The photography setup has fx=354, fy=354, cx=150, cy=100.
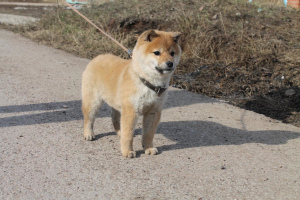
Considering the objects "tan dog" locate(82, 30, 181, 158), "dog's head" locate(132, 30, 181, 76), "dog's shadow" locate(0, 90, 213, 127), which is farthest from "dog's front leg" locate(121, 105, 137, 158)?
"dog's shadow" locate(0, 90, 213, 127)

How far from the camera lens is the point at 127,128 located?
13.4 feet

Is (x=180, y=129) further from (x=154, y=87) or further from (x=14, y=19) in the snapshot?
(x=14, y=19)

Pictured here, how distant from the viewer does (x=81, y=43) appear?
10.3 meters

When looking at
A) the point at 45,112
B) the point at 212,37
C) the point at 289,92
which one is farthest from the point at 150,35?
the point at 212,37

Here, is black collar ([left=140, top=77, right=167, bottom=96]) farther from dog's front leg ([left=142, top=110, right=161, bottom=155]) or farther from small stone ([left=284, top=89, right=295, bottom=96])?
small stone ([left=284, top=89, right=295, bottom=96])

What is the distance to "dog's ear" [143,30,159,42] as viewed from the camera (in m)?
3.96

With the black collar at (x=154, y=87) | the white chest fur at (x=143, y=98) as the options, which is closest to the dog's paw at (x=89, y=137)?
the white chest fur at (x=143, y=98)

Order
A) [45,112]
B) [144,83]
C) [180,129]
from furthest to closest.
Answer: [45,112] → [180,129] → [144,83]

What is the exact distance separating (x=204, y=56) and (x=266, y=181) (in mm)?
5123

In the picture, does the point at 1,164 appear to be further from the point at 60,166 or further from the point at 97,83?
the point at 97,83

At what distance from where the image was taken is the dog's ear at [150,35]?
3.96 meters

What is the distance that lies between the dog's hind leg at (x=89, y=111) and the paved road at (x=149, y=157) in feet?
0.41

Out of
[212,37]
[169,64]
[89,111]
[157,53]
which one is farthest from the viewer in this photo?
[212,37]

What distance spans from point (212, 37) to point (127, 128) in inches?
209
